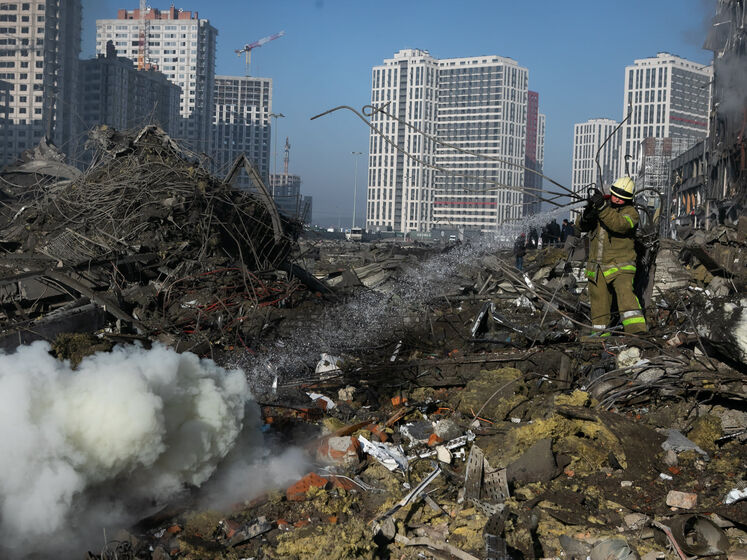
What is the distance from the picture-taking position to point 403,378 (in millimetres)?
5699

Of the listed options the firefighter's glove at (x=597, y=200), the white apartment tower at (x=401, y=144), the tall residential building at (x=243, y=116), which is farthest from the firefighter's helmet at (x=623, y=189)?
the tall residential building at (x=243, y=116)

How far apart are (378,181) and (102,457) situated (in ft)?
351

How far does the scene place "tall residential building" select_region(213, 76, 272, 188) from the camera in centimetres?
12106

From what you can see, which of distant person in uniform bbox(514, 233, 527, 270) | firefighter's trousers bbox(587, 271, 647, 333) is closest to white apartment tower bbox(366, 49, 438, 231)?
distant person in uniform bbox(514, 233, 527, 270)

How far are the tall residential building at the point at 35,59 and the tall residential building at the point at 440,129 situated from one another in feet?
143

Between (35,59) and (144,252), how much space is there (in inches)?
3283

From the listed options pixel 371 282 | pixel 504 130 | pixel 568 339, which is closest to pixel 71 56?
pixel 504 130

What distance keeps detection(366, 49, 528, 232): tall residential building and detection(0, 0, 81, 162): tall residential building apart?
143 ft

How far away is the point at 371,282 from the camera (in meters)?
11.6

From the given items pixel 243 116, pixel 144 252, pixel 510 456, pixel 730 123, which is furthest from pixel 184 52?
pixel 510 456

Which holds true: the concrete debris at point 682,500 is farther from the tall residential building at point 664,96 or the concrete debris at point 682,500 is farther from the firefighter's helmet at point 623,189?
the tall residential building at point 664,96

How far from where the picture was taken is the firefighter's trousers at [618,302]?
5996 mm

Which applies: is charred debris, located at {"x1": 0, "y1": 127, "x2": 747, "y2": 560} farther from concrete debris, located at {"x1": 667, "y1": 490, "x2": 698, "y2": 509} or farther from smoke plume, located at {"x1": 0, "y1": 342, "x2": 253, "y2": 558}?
smoke plume, located at {"x1": 0, "y1": 342, "x2": 253, "y2": 558}

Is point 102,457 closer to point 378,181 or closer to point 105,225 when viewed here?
point 105,225
